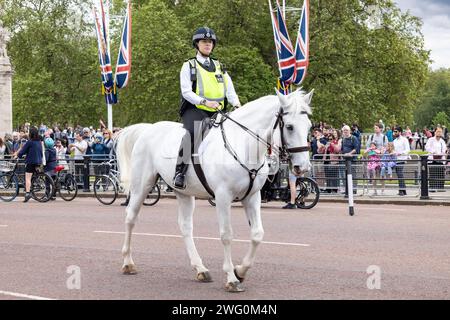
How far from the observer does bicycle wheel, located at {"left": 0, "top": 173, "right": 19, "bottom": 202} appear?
24594 mm

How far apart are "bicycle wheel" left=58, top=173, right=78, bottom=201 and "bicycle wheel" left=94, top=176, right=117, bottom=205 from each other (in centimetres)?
127

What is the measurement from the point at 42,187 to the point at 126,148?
13.8 m

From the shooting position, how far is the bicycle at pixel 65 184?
24.5 meters

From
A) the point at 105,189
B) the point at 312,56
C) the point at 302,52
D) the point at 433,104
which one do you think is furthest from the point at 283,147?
the point at 433,104

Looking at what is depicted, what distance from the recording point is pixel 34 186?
24.0 m

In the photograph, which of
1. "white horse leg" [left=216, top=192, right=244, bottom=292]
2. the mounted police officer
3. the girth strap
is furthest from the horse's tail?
"white horse leg" [left=216, top=192, right=244, bottom=292]

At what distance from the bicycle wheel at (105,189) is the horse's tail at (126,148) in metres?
12.0

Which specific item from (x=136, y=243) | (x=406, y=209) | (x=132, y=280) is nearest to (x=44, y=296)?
(x=132, y=280)

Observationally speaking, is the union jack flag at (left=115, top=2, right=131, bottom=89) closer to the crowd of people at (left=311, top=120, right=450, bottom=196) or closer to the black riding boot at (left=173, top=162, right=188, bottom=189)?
the crowd of people at (left=311, top=120, right=450, bottom=196)

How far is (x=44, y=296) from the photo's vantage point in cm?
803

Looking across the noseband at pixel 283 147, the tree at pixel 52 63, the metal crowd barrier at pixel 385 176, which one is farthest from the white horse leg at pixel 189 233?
the tree at pixel 52 63

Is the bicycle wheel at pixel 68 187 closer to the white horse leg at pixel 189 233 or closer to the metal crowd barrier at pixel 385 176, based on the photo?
the metal crowd barrier at pixel 385 176

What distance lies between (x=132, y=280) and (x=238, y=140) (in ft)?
6.72
